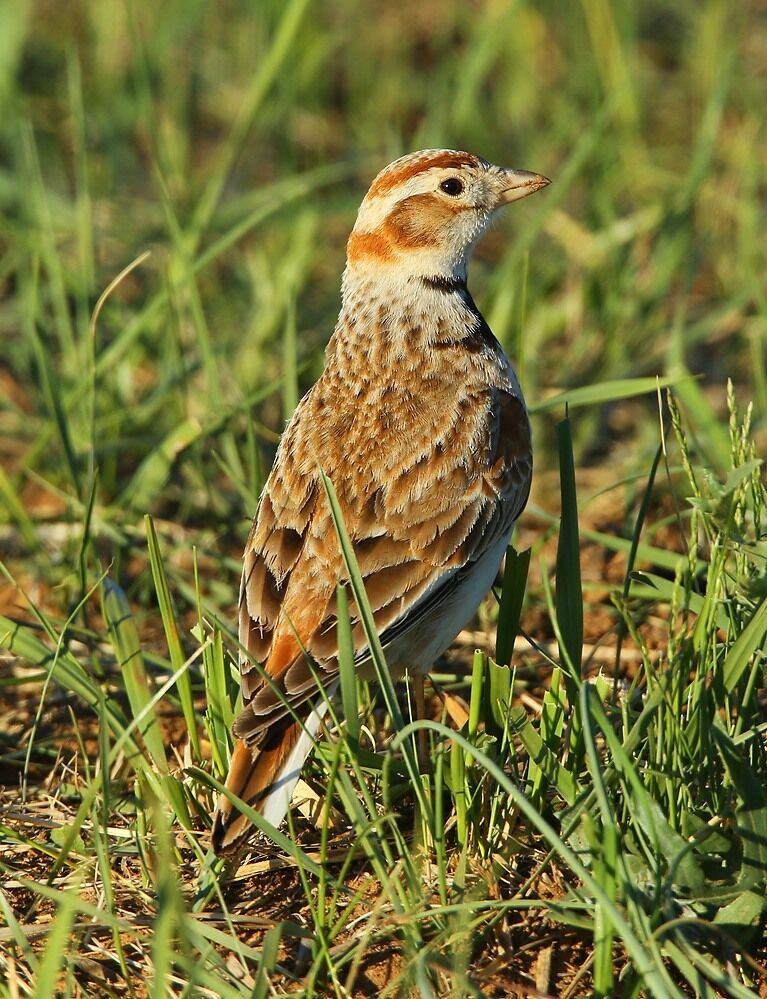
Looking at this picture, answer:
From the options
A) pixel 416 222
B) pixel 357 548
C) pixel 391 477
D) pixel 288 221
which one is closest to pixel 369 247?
pixel 416 222

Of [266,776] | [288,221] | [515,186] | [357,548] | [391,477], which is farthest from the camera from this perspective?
[288,221]

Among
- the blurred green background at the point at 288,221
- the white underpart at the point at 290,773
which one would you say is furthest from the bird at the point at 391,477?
the blurred green background at the point at 288,221

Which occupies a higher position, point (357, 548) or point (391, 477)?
point (391, 477)

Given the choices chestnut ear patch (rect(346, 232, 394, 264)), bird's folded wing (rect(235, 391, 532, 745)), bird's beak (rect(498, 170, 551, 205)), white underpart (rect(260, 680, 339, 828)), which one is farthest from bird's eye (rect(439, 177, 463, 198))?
white underpart (rect(260, 680, 339, 828))

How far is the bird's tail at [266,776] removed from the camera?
147 inches

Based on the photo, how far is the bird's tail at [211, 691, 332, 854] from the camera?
374 cm

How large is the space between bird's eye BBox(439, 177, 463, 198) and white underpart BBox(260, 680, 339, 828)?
2000 mm

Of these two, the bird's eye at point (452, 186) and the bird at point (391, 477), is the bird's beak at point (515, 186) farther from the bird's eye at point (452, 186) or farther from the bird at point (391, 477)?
the bird's eye at point (452, 186)

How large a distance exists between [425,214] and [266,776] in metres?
2.20

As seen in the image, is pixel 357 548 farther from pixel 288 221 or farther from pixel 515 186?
pixel 288 221

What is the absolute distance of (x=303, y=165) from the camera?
28.8 ft

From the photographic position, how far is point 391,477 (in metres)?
4.40

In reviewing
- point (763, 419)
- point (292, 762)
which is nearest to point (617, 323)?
point (763, 419)

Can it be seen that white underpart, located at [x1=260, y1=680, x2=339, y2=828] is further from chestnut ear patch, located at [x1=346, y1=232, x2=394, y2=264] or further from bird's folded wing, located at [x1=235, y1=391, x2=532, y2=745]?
chestnut ear patch, located at [x1=346, y1=232, x2=394, y2=264]
